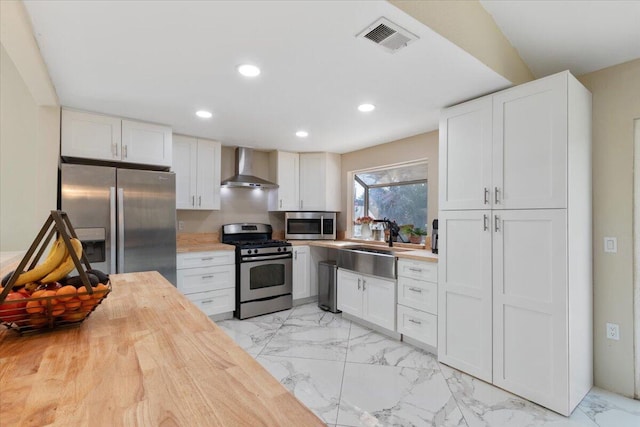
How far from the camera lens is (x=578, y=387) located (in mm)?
2059

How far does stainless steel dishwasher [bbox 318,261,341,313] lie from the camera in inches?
154

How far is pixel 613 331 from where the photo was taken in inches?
86.5

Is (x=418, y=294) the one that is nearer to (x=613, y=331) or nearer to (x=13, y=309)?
(x=613, y=331)

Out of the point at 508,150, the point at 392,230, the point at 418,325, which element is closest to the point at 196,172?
the point at 392,230

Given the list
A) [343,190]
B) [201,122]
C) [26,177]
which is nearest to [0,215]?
[26,177]

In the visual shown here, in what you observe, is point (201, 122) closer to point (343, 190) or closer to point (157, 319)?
Result: point (343, 190)

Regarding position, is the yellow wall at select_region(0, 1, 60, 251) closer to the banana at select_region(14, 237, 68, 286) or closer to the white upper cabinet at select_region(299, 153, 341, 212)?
the banana at select_region(14, 237, 68, 286)

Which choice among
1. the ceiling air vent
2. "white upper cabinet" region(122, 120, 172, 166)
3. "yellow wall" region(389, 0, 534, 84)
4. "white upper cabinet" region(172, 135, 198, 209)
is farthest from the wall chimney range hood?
"yellow wall" region(389, 0, 534, 84)

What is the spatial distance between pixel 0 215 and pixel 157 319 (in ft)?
8.85

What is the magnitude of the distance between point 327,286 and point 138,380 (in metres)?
3.48

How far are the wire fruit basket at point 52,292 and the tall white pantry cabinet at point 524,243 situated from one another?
93.3 inches

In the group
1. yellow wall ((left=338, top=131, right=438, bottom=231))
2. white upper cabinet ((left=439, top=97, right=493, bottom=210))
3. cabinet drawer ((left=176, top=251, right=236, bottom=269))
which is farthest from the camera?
yellow wall ((left=338, top=131, right=438, bottom=231))

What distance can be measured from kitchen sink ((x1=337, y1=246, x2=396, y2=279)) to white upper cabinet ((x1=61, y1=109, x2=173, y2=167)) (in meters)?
2.20

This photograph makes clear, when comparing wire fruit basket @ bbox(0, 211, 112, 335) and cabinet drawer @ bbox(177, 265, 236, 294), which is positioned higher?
wire fruit basket @ bbox(0, 211, 112, 335)
